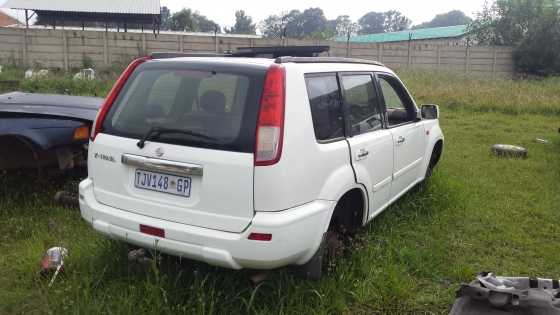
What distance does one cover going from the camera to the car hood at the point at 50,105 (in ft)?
14.4

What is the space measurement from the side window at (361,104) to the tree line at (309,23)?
4457 centimetres

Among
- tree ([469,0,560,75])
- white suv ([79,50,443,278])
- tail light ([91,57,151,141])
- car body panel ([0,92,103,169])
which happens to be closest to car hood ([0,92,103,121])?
car body panel ([0,92,103,169])

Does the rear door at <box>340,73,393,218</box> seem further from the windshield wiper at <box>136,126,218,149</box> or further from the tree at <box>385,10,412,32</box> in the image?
the tree at <box>385,10,412,32</box>

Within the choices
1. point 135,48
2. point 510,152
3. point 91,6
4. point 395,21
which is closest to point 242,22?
point 395,21

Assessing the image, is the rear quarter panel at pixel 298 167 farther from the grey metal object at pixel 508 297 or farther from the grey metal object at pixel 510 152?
the grey metal object at pixel 510 152

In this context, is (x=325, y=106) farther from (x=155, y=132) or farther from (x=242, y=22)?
(x=242, y=22)

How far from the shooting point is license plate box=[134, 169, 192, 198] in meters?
2.70

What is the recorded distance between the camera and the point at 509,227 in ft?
14.8

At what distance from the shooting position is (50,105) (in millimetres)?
4707

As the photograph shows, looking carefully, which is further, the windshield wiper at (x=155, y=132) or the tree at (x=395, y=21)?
the tree at (x=395, y=21)

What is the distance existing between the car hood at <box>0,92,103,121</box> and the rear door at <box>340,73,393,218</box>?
2509mm

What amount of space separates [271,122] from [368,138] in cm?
115

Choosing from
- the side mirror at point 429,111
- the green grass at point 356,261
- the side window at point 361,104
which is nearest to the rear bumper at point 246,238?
the green grass at point 356,261

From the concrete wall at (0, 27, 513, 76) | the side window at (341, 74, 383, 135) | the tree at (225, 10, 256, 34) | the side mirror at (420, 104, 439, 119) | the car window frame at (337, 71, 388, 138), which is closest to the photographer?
the car window frame at (337, 71, 388, 138)
